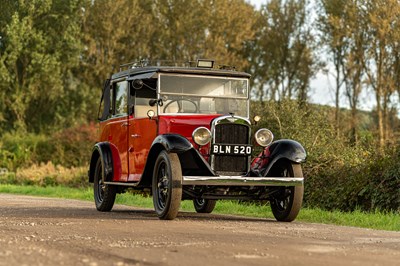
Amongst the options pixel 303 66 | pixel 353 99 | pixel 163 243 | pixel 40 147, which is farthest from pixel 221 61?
pixel 163 243

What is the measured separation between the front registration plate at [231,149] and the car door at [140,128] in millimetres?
1132

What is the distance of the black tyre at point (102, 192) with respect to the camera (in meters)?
17.2

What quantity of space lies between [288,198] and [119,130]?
362 centimetres

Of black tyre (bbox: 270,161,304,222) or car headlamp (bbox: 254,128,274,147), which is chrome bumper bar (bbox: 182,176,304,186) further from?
car headlamp (bbox: 254,128,274,147)

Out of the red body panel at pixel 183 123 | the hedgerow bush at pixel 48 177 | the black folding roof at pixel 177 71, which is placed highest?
the black folding roof at pixel 177 71

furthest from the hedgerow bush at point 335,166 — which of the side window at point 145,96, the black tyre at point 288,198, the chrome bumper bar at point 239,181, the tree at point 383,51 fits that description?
the tree at point 383,51

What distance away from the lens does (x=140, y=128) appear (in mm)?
15828

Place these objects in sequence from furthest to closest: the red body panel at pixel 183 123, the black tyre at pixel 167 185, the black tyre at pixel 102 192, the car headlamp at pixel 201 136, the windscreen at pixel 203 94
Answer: the black tyre at pixel 102 192 → the windscreen at pixel 203 94 → the red body panel at pixel 183 123 → the car headlamp at pixel 201 136 → the black tyre at pixel 167 185

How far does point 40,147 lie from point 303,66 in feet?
55.6

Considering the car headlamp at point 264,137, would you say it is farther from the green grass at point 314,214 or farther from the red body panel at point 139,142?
the red body panel at point 139,142

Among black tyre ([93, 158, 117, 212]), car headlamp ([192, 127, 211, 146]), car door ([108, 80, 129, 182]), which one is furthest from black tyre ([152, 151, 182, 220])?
black tyre ([93, 158, 117, 212])

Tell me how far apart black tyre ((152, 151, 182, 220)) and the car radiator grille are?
929 mm

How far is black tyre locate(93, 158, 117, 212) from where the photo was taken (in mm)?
17172

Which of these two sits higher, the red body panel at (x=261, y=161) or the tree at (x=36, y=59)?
the tree at (x=36, y=59)
